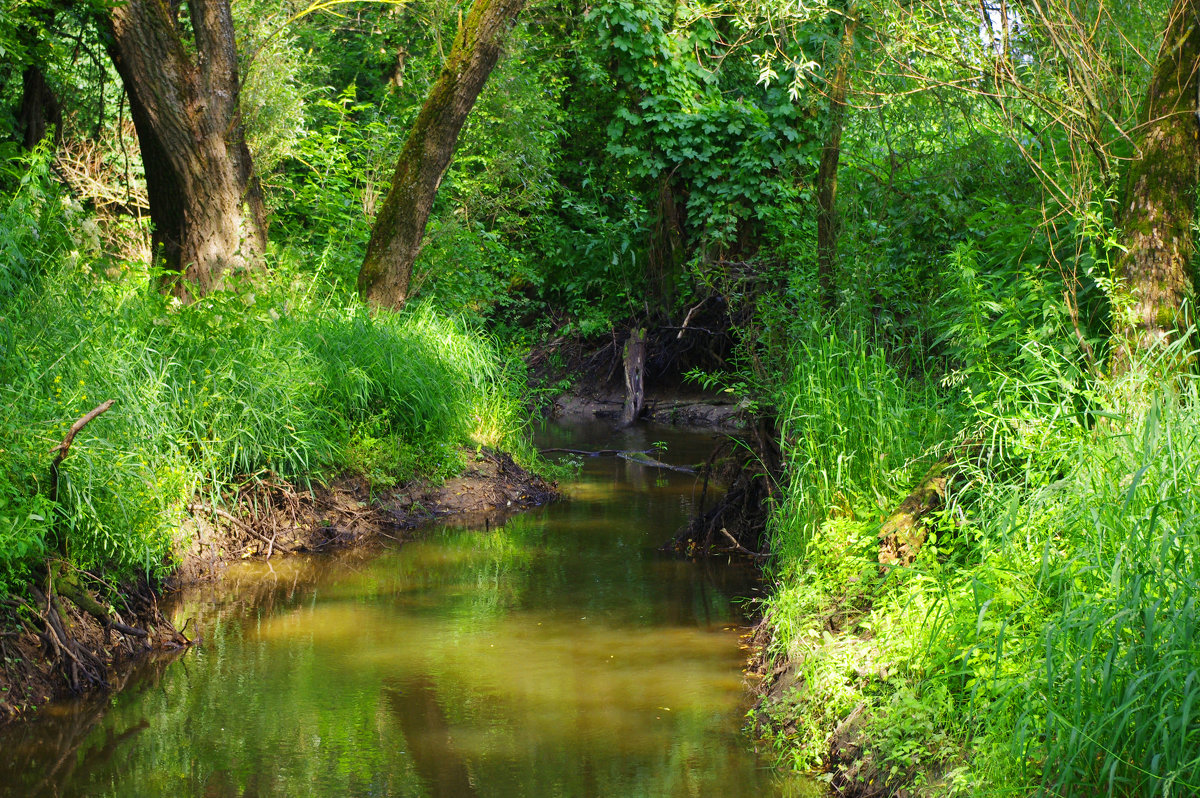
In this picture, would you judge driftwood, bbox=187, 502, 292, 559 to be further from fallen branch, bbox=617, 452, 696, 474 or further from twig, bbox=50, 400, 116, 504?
fallen branch, bbox=617, 452, 696, 474

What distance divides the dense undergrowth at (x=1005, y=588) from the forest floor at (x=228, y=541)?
3212mm

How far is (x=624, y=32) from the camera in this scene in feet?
46.5

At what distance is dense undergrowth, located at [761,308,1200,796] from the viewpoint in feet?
9.80

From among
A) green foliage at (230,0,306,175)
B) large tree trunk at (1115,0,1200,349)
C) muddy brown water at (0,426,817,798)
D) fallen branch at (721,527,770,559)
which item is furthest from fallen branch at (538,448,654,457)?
large tree trunk at (1115,0,1200,349)

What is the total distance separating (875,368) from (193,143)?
6.26 meters

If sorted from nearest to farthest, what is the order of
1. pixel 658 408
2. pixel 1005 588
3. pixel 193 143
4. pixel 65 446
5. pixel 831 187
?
pixel 1005 588 → pixel 65 446 → pixel 831 187 → pixel 193 143 → pixel 658 408

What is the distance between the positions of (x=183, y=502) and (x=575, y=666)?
268cm

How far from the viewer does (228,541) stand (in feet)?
23.3

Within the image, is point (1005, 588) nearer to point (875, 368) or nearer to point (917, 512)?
point (917, 512)

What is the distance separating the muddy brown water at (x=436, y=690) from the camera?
13.8 feet

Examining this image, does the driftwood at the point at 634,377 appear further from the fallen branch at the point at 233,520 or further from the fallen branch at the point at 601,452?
the fallen branch at the point at 233,520

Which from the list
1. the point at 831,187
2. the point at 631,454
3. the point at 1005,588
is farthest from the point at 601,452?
the point at 1005,588

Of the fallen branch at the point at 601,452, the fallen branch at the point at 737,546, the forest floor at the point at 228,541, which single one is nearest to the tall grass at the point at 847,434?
the fallen branch at the point at 737,546

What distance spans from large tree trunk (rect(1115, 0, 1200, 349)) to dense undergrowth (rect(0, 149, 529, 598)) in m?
4.81
